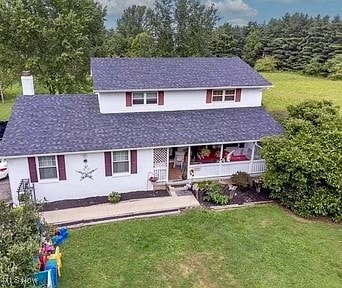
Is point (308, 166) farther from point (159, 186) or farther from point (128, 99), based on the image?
point (128, 99)

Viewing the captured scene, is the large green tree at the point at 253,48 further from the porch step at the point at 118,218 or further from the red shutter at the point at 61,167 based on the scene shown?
the red shutter at the point at 61,167

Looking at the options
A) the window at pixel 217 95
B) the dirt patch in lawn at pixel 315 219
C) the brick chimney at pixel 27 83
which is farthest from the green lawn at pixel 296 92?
the brick chimney at pixel 27 83

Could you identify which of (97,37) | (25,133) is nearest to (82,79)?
(97,37)

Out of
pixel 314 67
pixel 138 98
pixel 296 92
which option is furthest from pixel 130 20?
pixel 138 98

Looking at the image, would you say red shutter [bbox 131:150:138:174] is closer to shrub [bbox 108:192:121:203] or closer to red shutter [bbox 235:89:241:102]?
shrub [bbox 108:192:121:203]

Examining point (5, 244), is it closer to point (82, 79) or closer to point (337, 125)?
point (337, 125)
